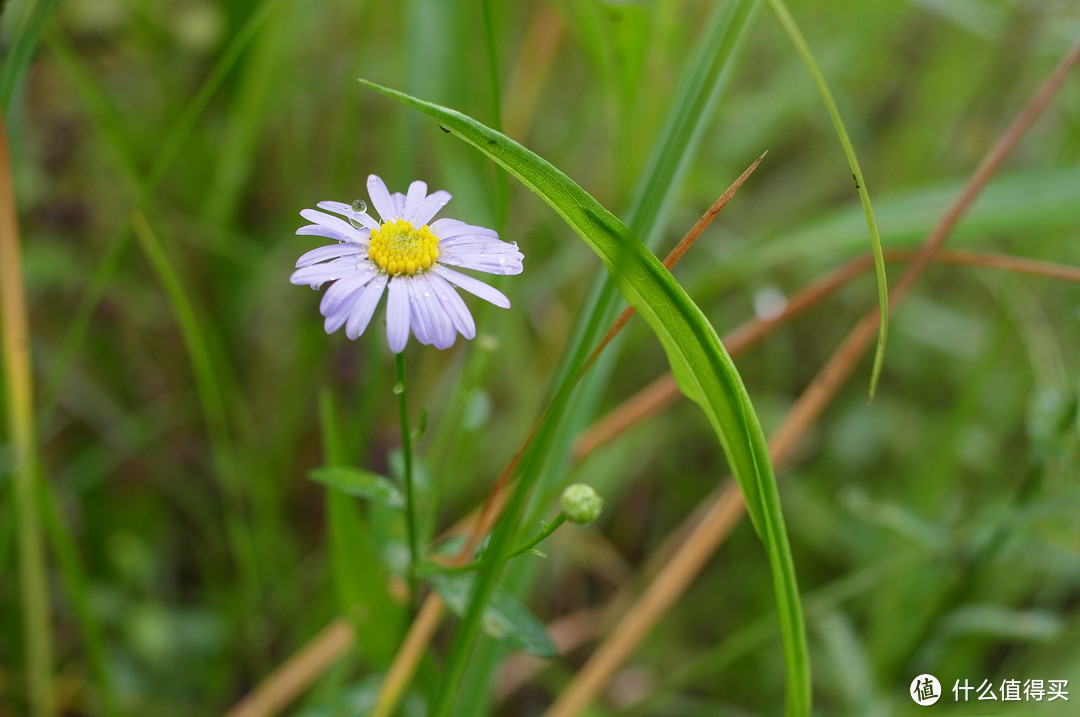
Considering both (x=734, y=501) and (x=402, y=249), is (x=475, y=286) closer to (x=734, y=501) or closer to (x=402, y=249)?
(x=402, y=249)

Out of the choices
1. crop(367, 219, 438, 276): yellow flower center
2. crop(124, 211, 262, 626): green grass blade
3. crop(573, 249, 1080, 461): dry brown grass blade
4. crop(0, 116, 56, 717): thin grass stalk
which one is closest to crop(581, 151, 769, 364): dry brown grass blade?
→ crop(367, 219, 438, 276): yellow flower center

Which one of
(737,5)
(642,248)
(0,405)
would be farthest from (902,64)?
(0,405)

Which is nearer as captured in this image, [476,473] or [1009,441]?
[476,473]

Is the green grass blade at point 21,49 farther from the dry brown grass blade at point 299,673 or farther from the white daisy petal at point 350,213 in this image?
the dry brown grass blade at point 299,673

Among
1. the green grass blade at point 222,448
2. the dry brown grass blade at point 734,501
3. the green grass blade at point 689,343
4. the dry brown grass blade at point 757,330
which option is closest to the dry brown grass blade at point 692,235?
the green grass blade at point 689,343

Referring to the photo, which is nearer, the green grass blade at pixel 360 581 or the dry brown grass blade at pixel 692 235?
the dry brown grass blade at pixel 692 235

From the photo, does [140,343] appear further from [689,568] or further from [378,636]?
[689,568]
